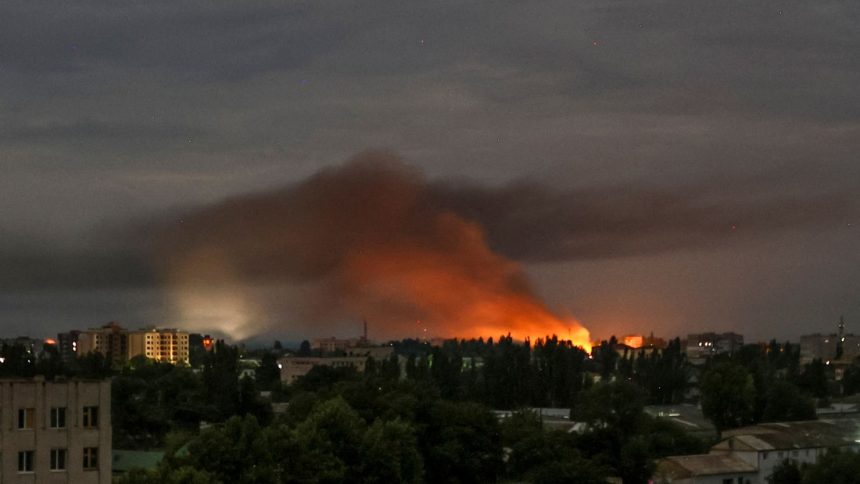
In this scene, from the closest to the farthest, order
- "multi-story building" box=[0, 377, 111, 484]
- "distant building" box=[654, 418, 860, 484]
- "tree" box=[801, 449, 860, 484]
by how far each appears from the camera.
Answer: "multi-story building" box=[0, 377, 111, 484] < "tree" box=[801, 449, 860, 484] < "distant building" box=[654, 418, 860, 484]

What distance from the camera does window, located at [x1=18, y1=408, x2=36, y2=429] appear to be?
117 ft

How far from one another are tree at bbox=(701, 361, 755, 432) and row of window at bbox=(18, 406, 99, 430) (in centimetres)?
7169

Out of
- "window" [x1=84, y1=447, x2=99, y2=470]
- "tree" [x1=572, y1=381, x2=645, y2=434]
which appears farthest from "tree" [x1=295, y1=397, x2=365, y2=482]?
"window" [x1=84, y1=447, x2=99, y2=470]

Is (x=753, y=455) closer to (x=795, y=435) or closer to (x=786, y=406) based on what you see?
(x=795, y=435)

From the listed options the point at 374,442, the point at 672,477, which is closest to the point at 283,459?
the point at 374,442

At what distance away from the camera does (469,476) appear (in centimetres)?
7756

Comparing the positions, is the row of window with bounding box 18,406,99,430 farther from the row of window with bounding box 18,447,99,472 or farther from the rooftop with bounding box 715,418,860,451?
the rooftop with bounding box 715,418,860,451

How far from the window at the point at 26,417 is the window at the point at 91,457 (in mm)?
1483

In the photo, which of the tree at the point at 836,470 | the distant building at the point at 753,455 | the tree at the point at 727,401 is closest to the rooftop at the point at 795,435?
the distant building at the point at 753,455

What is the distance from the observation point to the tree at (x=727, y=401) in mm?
102938

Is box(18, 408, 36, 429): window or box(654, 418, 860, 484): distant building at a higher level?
box(18, 408, 36, 429): window

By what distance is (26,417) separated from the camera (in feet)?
117

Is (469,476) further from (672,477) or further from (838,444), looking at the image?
(838,444)

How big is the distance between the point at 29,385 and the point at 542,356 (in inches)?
3802
